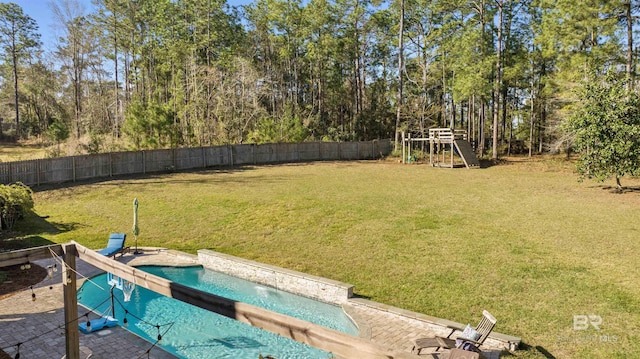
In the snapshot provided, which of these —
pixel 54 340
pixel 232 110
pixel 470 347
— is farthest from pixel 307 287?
pixel 232 110

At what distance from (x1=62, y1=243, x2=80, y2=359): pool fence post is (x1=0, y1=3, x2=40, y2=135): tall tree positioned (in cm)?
4548

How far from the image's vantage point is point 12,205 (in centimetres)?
1268

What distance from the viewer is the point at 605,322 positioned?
6781 millimetres

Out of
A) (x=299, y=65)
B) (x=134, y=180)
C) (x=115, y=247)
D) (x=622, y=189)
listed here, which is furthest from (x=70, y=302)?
(x=299, y=65)

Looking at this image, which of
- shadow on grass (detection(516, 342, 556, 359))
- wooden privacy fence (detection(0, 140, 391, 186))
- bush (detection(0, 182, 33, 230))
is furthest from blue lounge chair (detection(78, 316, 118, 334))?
wooden privacy fence (detection(0, 140, 391, 186))

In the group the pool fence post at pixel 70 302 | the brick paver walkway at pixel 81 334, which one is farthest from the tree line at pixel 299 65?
the pool fence post at pixel 70 302

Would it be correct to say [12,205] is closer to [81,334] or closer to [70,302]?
[81,334]

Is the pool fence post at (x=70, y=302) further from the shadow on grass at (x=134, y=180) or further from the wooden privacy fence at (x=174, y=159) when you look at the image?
the wooden privacy fence at (x=174, y=159)

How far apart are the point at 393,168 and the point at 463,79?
976cm

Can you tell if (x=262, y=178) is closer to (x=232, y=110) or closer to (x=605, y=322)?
(x=232, y=110)

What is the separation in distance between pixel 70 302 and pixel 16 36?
4812cm

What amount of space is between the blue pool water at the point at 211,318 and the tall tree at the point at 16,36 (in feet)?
135

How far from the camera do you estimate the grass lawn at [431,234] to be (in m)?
7.47

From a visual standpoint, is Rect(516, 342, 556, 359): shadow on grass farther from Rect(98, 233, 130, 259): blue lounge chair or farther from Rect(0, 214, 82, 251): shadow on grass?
Rect(0, 214, 82, 251): shadow on grass
